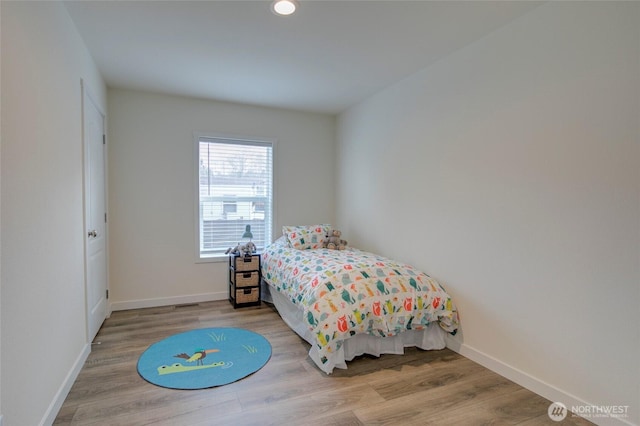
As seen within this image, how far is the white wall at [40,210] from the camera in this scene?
1422 millimetres

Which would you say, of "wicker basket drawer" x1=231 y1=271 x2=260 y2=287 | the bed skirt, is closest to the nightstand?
"wicker basket drawer" x1=231 y1=271 x2=260 y2=287

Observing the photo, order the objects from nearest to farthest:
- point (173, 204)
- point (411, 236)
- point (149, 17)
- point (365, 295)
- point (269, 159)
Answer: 1. point (149, 17)
2. point (365, 295)
3. point (411, 236)
4. point (173, 204)
5. point (269, 159)

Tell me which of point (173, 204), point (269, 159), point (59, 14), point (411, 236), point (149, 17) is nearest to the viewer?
point (59, 14)

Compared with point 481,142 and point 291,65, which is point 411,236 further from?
point 291,65

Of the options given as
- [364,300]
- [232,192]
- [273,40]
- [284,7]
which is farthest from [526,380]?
[232,192]

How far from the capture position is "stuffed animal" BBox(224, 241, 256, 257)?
3.96 m

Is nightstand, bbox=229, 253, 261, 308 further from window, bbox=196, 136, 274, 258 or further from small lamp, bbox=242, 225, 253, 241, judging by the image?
window, bbox=196, 136, 274, 258

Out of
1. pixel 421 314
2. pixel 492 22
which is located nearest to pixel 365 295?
pixel 421 314

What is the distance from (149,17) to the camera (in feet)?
7.38

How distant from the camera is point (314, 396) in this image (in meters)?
2.12

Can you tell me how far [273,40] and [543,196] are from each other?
7.28ft

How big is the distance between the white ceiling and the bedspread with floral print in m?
1.82

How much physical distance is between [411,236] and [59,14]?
3156 mm

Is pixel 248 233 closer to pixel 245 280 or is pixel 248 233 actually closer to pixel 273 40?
pixel 245 280
